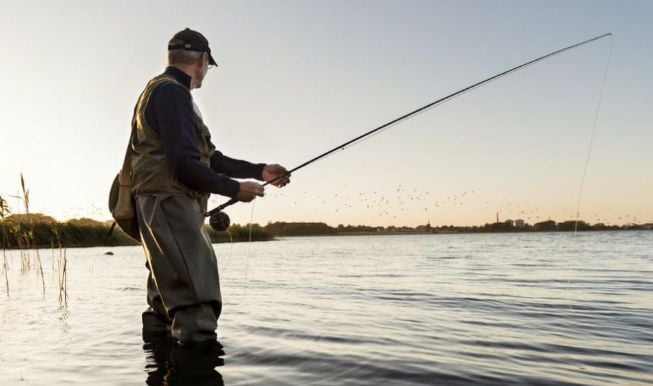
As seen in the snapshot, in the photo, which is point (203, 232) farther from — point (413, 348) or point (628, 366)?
point (628, 366)

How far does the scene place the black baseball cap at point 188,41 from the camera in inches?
176

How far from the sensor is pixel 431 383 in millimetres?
3580

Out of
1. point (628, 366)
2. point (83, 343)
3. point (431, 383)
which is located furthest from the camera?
point (83, 343)

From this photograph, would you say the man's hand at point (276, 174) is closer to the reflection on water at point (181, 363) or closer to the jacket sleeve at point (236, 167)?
the jacket sleeve at point (236, 167)

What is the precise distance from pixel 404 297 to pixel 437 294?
33.6 inches

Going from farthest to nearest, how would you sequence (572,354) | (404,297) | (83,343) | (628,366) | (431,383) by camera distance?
(404,297) < (83,343) < (572,354) < (628,366) < (431,383)

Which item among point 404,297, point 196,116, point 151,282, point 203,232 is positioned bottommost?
point 404,297

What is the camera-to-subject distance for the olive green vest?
13.7 feet

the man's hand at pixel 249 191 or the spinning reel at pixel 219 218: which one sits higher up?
the man's hand at pixel 249 191

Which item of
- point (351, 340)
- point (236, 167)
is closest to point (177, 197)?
point (236, 167)

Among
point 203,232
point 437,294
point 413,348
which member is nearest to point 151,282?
point 203,232

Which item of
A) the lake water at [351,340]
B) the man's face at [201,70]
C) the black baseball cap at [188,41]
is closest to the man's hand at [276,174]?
the man's face at [201,70]

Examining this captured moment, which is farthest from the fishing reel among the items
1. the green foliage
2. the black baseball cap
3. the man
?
the green foliage

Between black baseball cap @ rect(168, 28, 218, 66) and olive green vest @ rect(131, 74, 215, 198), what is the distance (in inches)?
11.6
